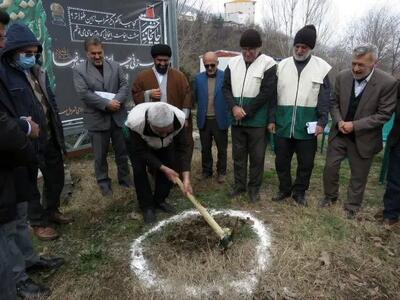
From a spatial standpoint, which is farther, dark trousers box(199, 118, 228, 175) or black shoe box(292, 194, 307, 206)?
dark trousers box(199, 118, 228, 175)

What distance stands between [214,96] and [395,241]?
2.84 metres

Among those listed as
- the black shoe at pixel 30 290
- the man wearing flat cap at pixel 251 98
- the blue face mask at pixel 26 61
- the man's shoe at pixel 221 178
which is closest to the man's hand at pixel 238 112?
the man wearing flat cap at pixel 251 98

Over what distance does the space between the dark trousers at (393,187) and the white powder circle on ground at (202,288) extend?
1.43 meters

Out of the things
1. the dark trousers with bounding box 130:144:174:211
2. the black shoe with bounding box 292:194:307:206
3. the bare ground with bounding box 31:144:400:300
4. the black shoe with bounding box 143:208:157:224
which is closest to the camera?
the bare ground with bounding box 31:144:400:300

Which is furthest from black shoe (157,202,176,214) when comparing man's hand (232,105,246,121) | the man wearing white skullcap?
man's hand (232,105,246,121)

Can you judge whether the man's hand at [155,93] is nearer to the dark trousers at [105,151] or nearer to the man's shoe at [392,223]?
the dark trousers at [105,151]

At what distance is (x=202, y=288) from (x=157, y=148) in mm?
1567

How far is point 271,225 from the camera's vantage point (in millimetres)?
3826

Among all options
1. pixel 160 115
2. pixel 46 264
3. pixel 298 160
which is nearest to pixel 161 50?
pixel 160 115

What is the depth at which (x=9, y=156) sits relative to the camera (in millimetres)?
2166

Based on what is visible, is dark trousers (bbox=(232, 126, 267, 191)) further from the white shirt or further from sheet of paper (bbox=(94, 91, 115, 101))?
sheet of paper (bbox=(94, 91, 115, 101))

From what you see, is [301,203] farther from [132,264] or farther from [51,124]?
[51,124]

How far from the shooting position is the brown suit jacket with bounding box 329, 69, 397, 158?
3.70 meters

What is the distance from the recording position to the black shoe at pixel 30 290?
8.99ft
